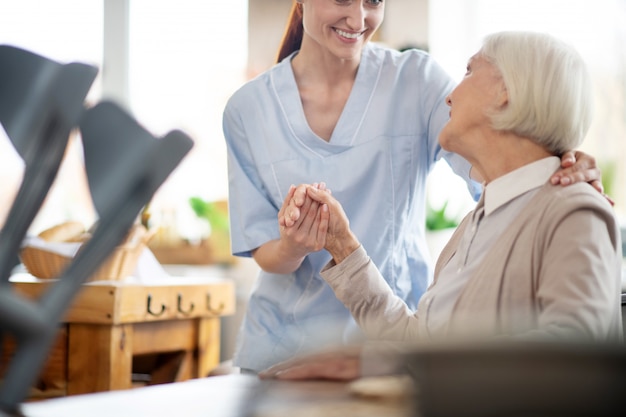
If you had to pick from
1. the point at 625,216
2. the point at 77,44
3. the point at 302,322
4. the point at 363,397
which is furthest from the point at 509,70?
the point at 77,44

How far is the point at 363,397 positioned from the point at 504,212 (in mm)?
854

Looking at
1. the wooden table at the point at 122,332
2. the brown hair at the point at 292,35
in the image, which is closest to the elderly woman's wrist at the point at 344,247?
the brown hair at the point at 292,35

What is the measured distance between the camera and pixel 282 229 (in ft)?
4.83

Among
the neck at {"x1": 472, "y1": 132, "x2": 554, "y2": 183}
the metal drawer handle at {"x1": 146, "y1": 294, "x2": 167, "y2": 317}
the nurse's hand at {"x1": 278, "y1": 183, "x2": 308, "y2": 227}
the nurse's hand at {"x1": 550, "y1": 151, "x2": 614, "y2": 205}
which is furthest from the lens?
the metal drawer handle at {"x1": 146, "y1": 294, "x2": 167, "y2": 317}

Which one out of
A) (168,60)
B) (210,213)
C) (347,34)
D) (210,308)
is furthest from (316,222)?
(168,60)

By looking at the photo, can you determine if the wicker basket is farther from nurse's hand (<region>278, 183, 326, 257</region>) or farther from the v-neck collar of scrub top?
nurse's hand (<region>278, 183, 326, 257</region>)

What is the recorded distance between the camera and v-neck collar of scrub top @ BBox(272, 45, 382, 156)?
1619 mm

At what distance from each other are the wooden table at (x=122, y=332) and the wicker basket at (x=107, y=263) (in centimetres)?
4

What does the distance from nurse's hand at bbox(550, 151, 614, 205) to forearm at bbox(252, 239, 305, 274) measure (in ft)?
1.68

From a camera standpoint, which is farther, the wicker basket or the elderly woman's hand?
the wicker basket

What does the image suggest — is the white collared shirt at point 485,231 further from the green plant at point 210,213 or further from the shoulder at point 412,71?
the green plant at point 210,213

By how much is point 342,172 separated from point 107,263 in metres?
1.30

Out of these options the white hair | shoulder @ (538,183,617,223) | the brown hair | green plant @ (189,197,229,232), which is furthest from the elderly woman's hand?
green plant @ (189,197,229,232)

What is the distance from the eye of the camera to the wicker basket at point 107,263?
2686mm
